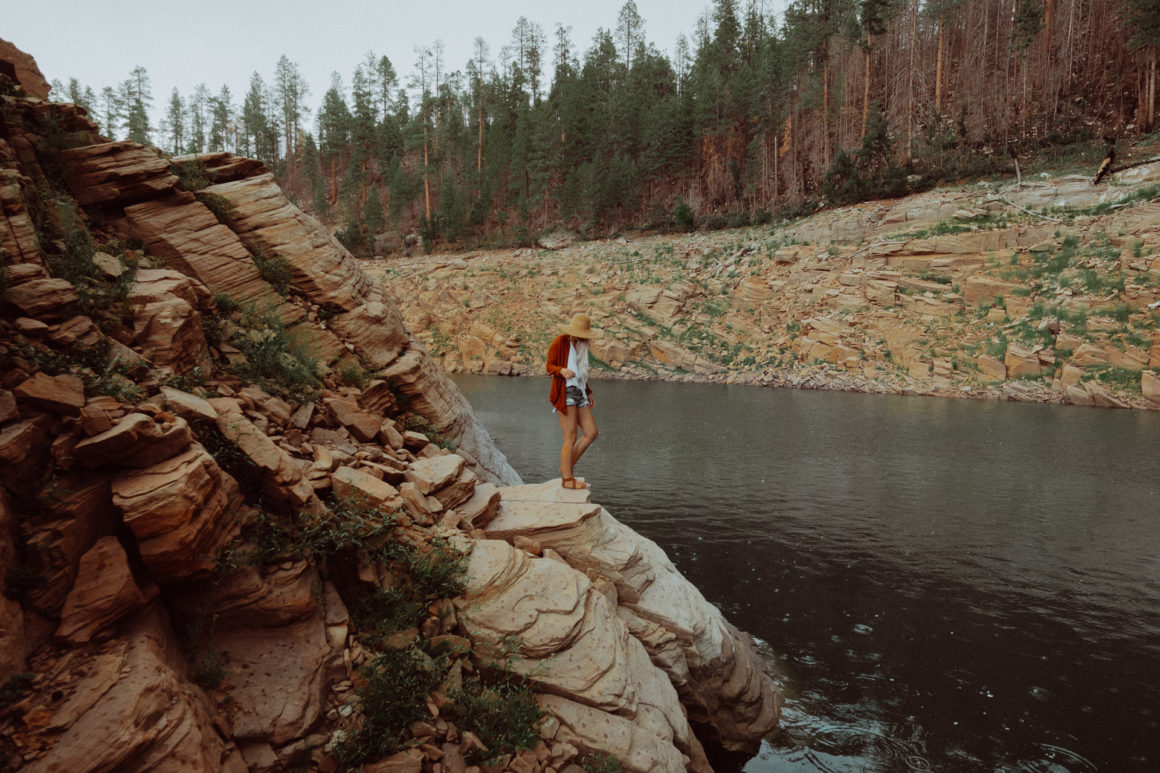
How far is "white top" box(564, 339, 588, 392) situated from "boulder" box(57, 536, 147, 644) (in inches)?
192

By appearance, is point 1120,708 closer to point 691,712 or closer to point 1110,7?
point 691,712

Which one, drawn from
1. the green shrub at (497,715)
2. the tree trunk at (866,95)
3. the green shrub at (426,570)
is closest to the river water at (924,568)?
the green shrub at (497,715)

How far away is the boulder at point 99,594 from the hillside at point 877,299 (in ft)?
124

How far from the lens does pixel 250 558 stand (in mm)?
4465

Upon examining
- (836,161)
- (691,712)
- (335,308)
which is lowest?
(691,712)

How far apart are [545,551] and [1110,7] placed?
217 feet

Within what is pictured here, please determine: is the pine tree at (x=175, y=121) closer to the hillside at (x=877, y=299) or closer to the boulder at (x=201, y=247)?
the hillside at (x=877, y=299)

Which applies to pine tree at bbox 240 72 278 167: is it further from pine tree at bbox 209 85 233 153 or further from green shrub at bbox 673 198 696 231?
green shrub at bbox 673 198 696 231

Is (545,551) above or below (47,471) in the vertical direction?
below

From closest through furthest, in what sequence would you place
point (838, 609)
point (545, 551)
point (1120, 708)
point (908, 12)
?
point (545, 551) < point (1120, 708) < point (838, 609) < point (908, 12)

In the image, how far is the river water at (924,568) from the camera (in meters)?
7.41

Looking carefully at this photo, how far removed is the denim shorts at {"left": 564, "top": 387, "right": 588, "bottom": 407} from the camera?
7648 millimetres

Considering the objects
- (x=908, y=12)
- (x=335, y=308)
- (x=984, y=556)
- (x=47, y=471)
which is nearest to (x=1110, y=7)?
(x=908, y=12)

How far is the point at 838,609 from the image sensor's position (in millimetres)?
10344
